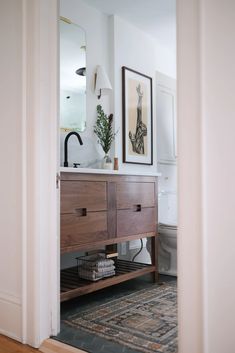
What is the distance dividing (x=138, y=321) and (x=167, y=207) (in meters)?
1.99

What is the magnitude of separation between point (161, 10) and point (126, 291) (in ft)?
8.19

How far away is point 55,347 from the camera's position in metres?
1.77

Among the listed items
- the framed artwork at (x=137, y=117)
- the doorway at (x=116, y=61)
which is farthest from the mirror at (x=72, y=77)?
the framed artwork at (x=137, y=117)

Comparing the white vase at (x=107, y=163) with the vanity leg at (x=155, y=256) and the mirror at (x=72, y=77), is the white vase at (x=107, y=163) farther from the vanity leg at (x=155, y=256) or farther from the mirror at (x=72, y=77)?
the vanity leg at (x=155, y=256)

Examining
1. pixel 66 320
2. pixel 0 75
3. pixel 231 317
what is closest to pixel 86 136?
pixel 0 75

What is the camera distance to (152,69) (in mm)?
3887

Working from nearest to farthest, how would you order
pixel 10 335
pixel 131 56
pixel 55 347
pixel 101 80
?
pixel 55 347 < pixel 10 335 < pixel 101 80 < pixel 131 56

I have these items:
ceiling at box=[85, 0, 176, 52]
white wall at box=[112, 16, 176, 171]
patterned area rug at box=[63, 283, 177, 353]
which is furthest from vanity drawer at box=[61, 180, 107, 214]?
ceiling at box=[85, 0, 176, 52]

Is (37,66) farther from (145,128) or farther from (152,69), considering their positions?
(152,69)

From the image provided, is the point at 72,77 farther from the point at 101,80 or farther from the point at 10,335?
the point at 10,335

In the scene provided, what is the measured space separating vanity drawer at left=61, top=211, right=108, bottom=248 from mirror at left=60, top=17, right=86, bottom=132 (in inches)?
35.2

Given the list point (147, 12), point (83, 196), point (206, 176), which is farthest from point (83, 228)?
point (147, 12)

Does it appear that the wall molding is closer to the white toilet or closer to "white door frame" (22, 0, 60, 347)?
"white door frame" (22, 0, 60, 347)

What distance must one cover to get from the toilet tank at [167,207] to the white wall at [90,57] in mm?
1033
